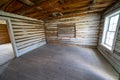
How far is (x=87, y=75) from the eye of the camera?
185 centimetres

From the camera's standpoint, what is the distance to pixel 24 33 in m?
3.73

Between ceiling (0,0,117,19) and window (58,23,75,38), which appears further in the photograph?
window (58,23,75,38)

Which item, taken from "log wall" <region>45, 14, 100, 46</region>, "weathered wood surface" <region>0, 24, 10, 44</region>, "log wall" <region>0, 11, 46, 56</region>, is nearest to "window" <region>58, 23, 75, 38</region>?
"log wall" <region>45, 14, 100, 46</region>

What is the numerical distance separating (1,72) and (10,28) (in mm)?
1885

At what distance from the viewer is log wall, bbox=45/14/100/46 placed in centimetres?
420

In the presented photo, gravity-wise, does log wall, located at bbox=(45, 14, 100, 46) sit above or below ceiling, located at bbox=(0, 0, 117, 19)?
Answer: below

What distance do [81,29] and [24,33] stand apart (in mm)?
3888

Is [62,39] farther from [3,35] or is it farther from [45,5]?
[3,35]

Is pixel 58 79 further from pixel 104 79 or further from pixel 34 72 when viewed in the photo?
pixel 104 79

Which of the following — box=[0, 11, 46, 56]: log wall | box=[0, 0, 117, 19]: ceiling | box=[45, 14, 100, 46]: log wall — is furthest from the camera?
box=[45, 14, 100, 46]: log wall

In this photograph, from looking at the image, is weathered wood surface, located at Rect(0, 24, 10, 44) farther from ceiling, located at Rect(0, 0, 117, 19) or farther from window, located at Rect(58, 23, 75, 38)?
window, located at Rect(58, 23, 75, 38)

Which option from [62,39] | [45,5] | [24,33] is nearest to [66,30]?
[62,39]

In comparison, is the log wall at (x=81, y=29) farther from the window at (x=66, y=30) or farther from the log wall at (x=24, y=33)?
the log wall at (x=24, y=33)

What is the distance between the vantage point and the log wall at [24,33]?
10.3 ft
